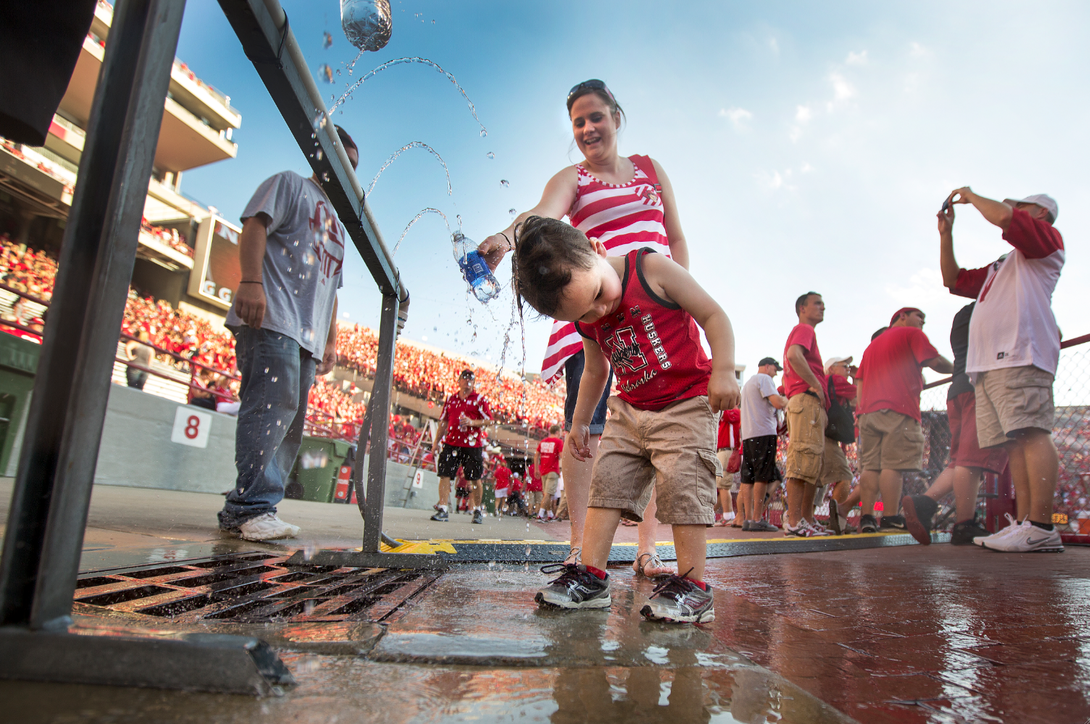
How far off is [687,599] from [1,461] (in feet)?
17.8

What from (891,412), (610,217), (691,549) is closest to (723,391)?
(691,549)

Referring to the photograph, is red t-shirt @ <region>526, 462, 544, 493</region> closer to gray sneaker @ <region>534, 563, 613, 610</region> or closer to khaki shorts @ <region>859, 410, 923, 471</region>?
khaki shorts @ <region>859, 410, 923, 471</region>

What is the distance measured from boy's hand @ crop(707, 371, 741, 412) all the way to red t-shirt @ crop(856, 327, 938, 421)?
132 inches

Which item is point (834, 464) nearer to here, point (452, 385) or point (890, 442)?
point (890, 442)

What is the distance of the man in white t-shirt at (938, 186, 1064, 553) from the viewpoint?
292cm

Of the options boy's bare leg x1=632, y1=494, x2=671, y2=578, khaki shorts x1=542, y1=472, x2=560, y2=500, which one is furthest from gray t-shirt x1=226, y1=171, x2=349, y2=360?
khaki shorts x1=542, y1=472, x2=560, y2=500

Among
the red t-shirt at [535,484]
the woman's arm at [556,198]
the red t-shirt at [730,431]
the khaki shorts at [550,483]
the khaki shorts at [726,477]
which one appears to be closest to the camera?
the woman's arm at [556,198]

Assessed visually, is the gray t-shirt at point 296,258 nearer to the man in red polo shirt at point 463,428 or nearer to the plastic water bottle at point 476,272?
the plastic water bottle at point 476,272

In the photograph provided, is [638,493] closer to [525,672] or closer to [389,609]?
[389,609]

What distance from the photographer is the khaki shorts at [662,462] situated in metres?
1.50

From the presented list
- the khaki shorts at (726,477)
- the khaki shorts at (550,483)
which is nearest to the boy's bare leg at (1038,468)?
the khaki shorts at (726,477)

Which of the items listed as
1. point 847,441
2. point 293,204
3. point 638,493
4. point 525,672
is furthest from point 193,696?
point 847,441

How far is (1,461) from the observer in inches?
172

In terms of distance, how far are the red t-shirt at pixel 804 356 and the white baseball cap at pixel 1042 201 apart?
4.89ft
